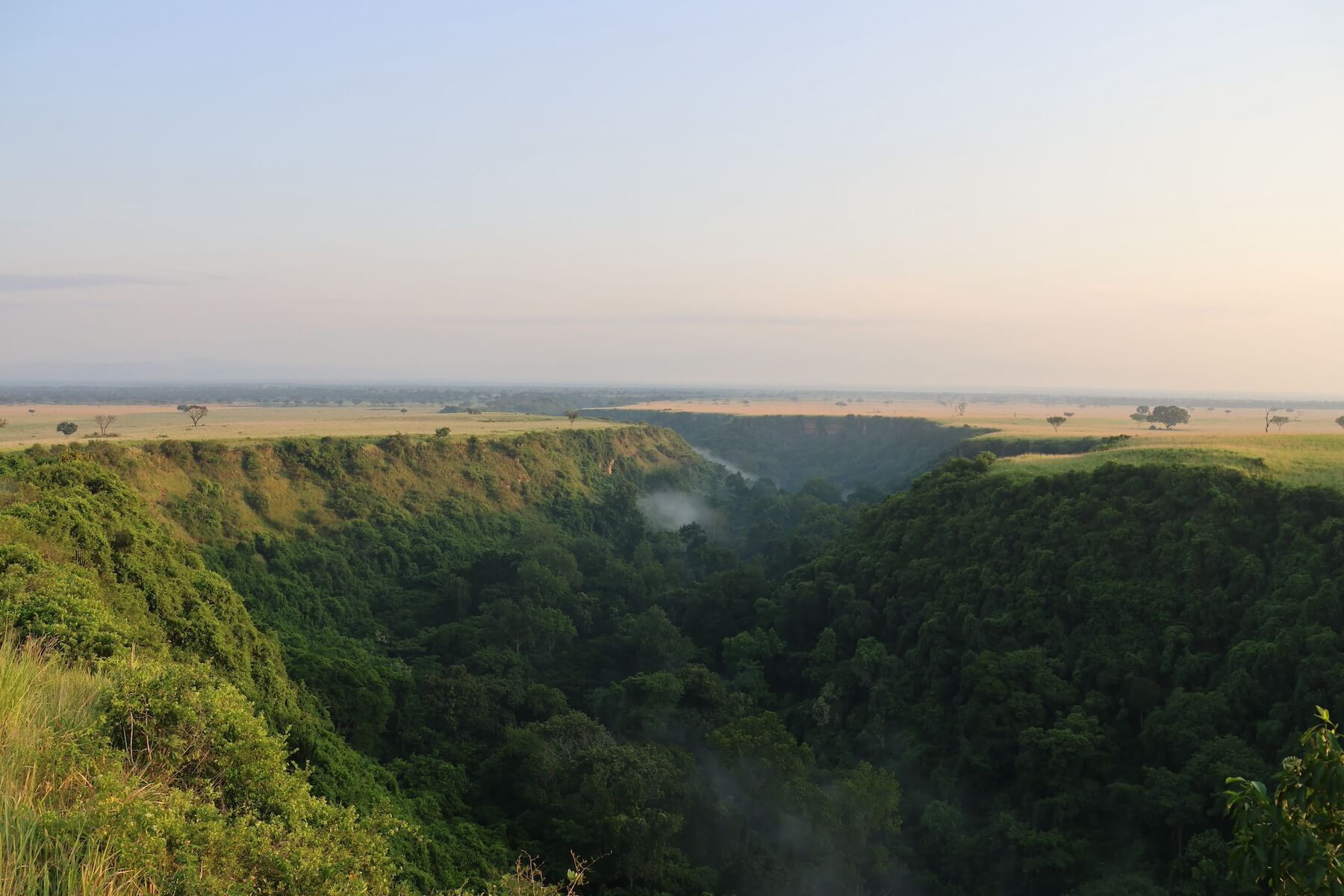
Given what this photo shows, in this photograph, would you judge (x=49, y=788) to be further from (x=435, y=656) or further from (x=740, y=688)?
(x=435, y=656)

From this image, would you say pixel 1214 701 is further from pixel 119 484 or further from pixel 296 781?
pixel 119 484

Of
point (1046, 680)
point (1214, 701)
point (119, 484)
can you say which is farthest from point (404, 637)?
point (1214, 701)

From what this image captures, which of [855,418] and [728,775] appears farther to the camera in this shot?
[855,418]

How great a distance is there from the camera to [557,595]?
141ft

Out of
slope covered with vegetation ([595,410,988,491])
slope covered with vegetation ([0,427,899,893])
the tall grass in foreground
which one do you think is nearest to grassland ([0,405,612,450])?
slope covered with vegetation ([0,427,899,893])

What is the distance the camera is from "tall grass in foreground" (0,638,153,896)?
6.47 meters

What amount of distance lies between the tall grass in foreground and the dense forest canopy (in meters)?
0.11

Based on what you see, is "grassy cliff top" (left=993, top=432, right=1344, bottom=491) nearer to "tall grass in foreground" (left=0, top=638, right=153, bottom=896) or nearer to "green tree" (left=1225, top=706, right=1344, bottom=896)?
"green tree" (left=1225, top=706, right=1344, bottom=896)

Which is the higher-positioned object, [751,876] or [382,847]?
[382,847]

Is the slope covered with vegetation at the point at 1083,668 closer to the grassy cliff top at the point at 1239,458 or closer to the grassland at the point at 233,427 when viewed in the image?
the grassy cliff top at the point at 1239,458

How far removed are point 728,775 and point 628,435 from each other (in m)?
71.7

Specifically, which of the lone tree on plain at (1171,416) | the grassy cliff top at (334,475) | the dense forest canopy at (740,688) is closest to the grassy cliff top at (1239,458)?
the dense forest canopy at (740,688)

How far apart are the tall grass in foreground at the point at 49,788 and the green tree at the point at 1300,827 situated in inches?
353

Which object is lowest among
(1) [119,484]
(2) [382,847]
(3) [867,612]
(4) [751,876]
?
(4) [751,876]
